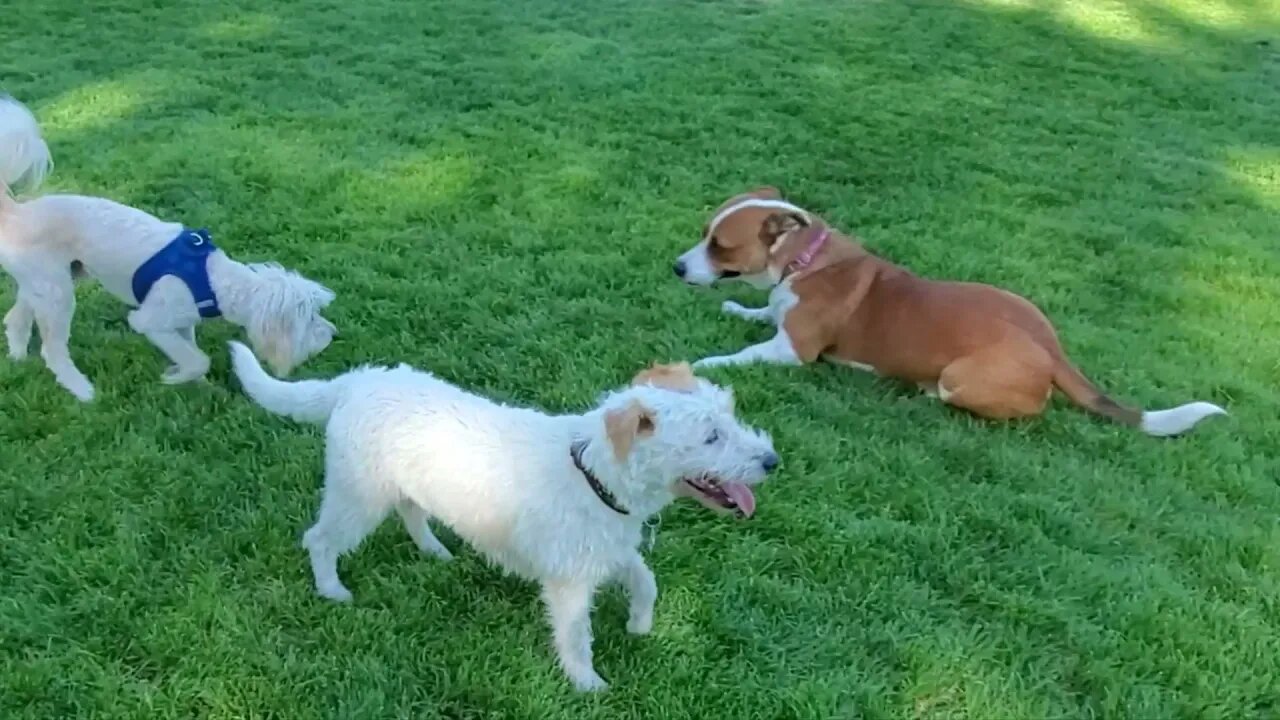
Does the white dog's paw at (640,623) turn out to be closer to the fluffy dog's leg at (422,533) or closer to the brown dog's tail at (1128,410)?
the fluffy dog's leg at (422,533)

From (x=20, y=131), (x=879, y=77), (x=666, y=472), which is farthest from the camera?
(x=879, y=77)

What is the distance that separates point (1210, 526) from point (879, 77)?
5334 mm

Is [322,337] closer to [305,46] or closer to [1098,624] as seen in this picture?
[1098,624]

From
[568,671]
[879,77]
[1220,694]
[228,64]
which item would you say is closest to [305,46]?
[228,64]

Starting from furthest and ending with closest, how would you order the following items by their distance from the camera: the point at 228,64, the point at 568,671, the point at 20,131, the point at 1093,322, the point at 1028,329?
the point at 228,64 < the point at 1093,322 < the point at 1028,329 < the point at 20,131 < the point at 568,671

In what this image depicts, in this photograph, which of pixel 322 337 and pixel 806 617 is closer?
pixel 806 617

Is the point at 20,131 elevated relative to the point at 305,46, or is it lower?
elevated

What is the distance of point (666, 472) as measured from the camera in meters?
2.47

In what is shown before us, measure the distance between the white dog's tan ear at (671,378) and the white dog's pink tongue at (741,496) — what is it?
0.80 feet

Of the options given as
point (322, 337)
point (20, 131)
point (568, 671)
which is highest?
point (20, 131)

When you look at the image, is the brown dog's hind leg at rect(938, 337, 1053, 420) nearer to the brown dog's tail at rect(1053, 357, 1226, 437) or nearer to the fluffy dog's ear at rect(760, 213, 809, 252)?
the brown dog's tail at rect(1053, 357, 1226, 437)

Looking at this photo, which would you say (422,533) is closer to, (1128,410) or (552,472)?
(552,472)

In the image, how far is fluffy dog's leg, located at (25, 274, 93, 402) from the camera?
12.3ft

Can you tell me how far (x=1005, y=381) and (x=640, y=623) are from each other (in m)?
1.83
